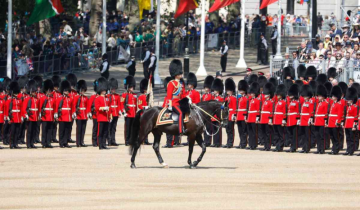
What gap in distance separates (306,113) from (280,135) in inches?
30.9

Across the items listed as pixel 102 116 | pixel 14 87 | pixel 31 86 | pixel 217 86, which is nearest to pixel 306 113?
pixel 217 86

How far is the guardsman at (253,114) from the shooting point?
20.6 m

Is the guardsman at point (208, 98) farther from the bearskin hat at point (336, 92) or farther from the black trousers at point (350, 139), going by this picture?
the black trousers at point (350, 139)

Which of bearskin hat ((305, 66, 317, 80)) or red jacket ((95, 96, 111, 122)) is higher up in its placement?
bearskin hat ((305, 66, 317, 80))

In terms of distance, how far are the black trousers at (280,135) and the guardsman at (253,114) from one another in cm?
47

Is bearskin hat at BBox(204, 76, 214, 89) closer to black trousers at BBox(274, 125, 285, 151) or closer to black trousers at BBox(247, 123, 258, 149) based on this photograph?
black trousers at BBox(247, 123, 258, 149)

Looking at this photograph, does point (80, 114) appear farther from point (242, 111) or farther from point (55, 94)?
point (242, 111)

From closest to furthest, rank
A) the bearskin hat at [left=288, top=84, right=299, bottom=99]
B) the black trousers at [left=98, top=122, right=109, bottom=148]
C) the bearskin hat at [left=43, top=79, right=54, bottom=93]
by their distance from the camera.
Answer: the bearskin hat at [left=288, top=84, right=299, bottom=99] < the black trousers at [left=98, top=122, right=109, bottom=148] < the bearskin hat at [left=43, top=79, right=54, bottom=93]

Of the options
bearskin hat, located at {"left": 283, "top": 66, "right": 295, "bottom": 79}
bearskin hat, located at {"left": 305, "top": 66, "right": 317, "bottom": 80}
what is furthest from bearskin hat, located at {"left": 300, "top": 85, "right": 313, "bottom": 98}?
bearskin hat, located at {"left": 305, "top": 66, "right": 317, "bottom": 80}

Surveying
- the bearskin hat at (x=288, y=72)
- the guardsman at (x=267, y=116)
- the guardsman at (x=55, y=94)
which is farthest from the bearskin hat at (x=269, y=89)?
the guardsman at (x=55, y=94)

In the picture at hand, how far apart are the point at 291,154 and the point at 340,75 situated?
5682mm

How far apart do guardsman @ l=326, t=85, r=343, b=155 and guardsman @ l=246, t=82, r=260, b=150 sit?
1786 mm

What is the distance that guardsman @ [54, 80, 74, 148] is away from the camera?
20844 mm

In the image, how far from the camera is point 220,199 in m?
13.1
